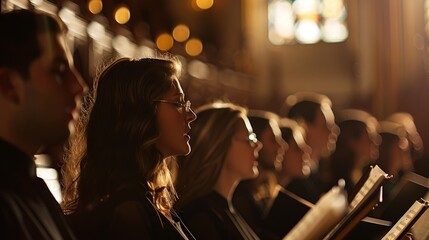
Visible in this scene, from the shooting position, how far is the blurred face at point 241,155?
12.0ft

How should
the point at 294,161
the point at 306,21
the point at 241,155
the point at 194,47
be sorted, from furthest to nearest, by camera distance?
the point at 306,21 < the point at 194,47 < the point at 294,161 < the point at 241,155

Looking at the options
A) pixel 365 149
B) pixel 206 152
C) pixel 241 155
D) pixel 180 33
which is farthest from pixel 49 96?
pixel 180 33

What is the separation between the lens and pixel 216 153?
3621 millimetres

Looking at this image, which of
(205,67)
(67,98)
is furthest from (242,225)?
(205,67)

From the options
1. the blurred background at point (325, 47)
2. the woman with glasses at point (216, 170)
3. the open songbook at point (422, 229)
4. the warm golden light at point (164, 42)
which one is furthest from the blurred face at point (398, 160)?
the blurred background at point (325, 47)

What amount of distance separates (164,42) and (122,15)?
5.13 feet

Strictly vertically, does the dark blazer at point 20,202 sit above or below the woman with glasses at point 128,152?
above

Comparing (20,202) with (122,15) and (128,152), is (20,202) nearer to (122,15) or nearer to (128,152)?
(128,152)

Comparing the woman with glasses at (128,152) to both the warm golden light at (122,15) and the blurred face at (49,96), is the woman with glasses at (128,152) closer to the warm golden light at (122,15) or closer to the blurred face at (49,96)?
the blurred face at (49,96)

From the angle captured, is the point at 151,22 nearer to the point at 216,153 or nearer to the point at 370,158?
the point at 370,158

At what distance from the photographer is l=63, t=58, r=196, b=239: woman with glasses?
Answer: 2551mm

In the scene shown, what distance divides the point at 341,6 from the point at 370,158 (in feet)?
31.9

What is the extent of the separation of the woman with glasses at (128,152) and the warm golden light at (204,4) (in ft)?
40.7

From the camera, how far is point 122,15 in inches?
318
